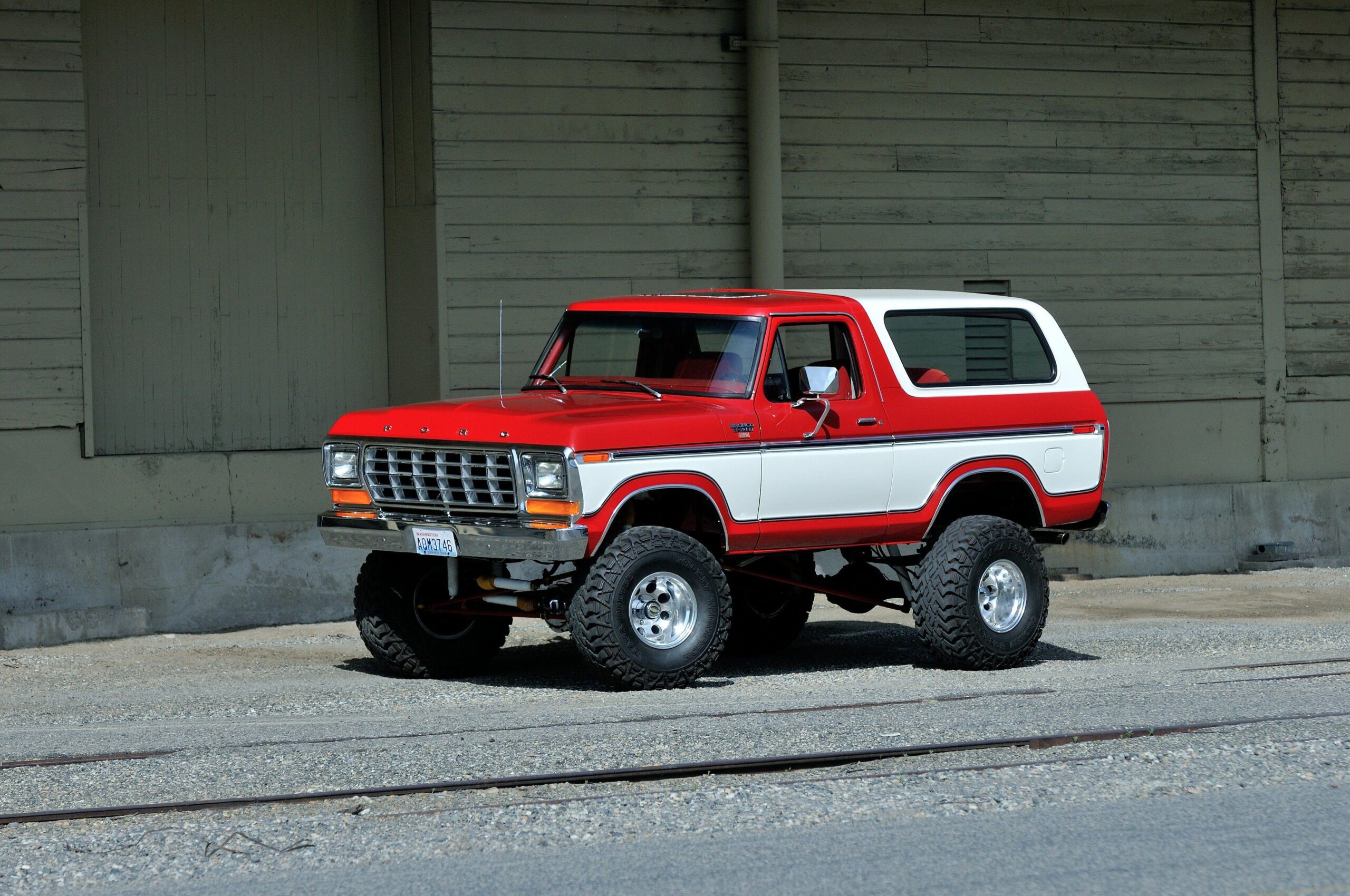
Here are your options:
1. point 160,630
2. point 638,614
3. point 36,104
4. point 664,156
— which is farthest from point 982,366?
point 36,104

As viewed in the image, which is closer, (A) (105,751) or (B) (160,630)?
(A) (105,751)

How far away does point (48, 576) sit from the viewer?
13.1 m

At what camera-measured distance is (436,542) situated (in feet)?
30.5

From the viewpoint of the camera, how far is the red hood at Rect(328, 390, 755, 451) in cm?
898

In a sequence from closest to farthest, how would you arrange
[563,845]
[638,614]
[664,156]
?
[563,845] < [638,614] < [664,156]

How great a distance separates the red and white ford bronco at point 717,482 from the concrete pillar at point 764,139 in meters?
4.27

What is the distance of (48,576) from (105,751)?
5.65 m

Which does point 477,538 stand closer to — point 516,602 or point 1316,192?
point 516,602

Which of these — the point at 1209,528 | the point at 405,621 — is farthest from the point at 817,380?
the point at 1209,528

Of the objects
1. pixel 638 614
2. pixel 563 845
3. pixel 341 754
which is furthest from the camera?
pixel 638 614

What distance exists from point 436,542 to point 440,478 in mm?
339

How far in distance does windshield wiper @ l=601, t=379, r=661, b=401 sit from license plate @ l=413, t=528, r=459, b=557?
1408 millimetres

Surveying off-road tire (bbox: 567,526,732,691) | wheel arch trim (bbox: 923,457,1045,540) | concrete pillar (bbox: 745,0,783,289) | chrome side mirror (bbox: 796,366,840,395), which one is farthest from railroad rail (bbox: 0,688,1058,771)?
concrete pillar (bbox: 745,0,783,289)

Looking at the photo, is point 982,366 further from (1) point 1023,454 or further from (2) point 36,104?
(2) point 36,104
